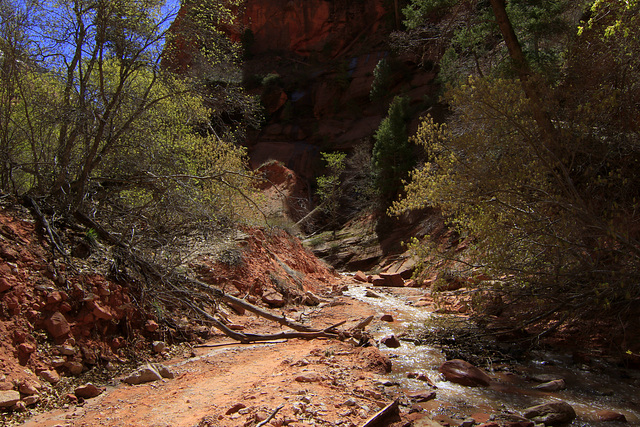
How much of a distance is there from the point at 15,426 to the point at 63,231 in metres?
3.13

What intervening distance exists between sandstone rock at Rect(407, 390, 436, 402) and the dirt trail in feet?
1.12

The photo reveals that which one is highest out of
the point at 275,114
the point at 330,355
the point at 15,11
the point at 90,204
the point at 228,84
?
the point at 275,114

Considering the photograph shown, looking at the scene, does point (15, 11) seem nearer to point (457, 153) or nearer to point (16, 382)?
point (16, 382)

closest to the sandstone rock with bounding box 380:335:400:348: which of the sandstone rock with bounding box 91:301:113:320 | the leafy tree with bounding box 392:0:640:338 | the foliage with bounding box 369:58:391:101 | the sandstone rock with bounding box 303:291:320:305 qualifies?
the leafy tree with bounding box 392:0:640:338

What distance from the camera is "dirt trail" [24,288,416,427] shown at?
11.8 feet

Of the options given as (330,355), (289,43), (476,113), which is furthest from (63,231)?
(289,43)

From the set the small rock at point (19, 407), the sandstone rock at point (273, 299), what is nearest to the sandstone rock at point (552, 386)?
the small rock at point (19, 407)

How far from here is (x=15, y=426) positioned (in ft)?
11.3

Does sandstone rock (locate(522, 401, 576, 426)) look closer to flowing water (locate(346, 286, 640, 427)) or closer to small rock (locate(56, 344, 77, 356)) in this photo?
flowing water (locate(346, 286, 640, 427))

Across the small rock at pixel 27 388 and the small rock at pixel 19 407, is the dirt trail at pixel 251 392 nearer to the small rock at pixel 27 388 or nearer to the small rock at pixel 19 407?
the small rock at pixel 19 407

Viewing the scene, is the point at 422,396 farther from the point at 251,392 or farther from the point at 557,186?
the point at 557,186

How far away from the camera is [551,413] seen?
3.92m

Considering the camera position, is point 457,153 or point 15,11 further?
point 457,153

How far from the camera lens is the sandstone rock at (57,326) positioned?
4559 mm
